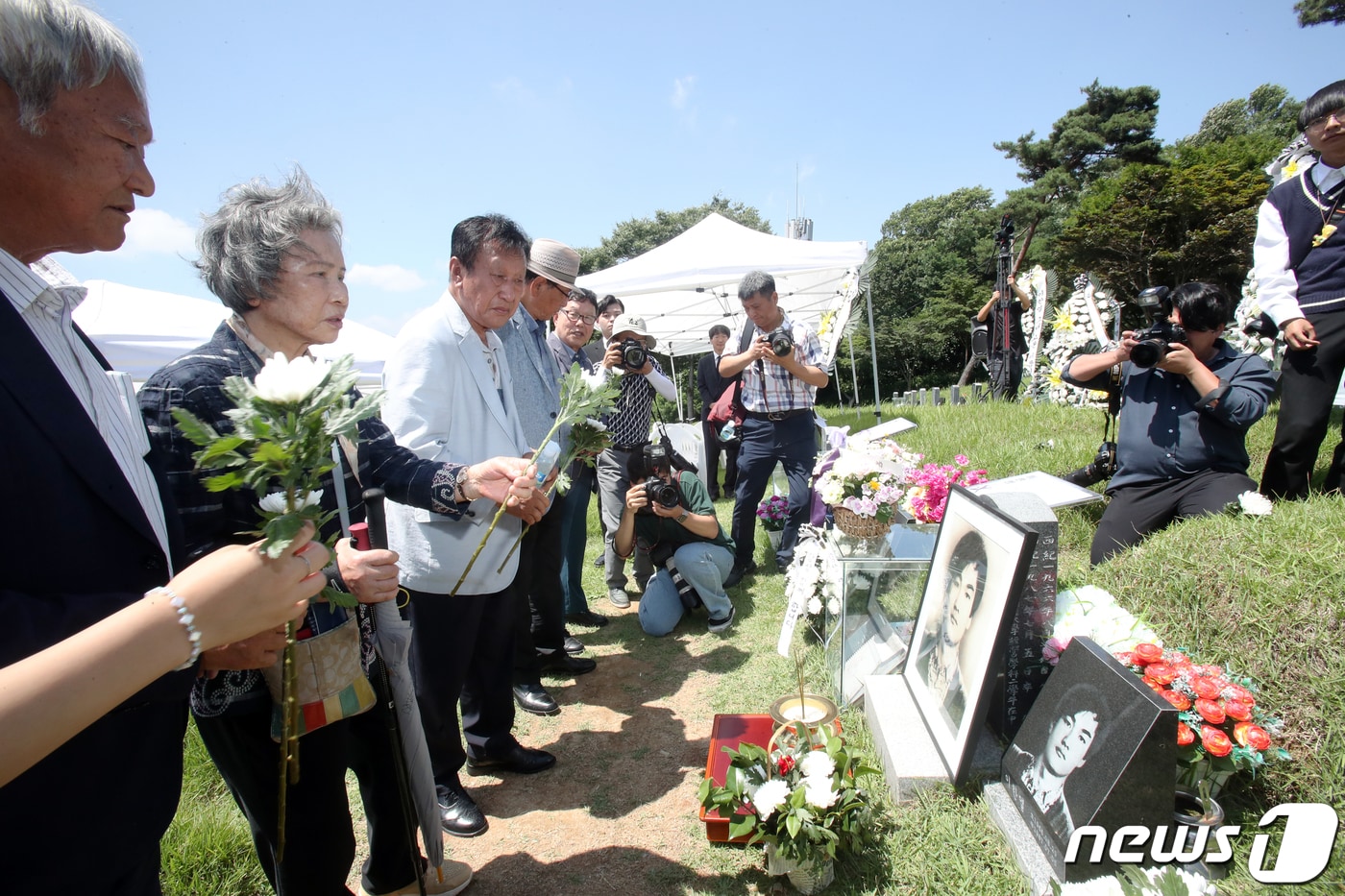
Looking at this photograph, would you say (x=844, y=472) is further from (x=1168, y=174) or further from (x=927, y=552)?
(x=1168, y=174)

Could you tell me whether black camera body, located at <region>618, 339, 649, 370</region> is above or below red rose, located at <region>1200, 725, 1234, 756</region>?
above

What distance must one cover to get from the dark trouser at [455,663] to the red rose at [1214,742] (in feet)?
7.08

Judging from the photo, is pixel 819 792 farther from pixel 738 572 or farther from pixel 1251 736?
pixel 738 572

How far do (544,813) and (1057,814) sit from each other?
71.7 inches

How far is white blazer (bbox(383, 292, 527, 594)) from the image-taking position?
2043 mm

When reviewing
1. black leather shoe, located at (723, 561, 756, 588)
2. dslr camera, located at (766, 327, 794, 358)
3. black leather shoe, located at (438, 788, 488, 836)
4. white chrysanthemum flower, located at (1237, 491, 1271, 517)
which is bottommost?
black leather shoe, located at (723, 561, 756, 588)

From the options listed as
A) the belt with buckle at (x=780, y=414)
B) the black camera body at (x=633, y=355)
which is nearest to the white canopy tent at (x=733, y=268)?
the belt with buckle at (x=780, y=414)

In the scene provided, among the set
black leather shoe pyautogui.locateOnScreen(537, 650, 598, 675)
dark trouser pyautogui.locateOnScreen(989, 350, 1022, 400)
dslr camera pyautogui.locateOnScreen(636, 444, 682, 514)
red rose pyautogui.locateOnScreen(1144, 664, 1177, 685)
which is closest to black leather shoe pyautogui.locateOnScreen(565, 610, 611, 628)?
black leather shoe pyautogui.locateOnScreen(537, 650, 598, 675)

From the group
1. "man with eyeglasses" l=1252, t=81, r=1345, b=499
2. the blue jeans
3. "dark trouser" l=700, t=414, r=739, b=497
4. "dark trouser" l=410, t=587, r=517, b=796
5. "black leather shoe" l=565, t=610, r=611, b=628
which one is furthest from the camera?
"dark trouser" l=700, t=414, r=739, b=497

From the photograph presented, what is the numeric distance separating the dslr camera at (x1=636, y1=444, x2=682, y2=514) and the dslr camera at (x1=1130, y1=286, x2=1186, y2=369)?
239 cm

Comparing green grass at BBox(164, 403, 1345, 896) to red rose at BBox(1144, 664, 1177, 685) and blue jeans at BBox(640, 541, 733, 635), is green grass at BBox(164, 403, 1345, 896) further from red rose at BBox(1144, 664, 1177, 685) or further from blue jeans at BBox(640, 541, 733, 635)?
blue jeans at BBox(640, 541, 733, 635)

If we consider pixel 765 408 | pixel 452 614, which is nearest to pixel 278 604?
pixel 452 614

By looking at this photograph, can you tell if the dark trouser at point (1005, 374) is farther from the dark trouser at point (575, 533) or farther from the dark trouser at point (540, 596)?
the dark trouser at point (540, 596)

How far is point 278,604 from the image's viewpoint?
886 mm
